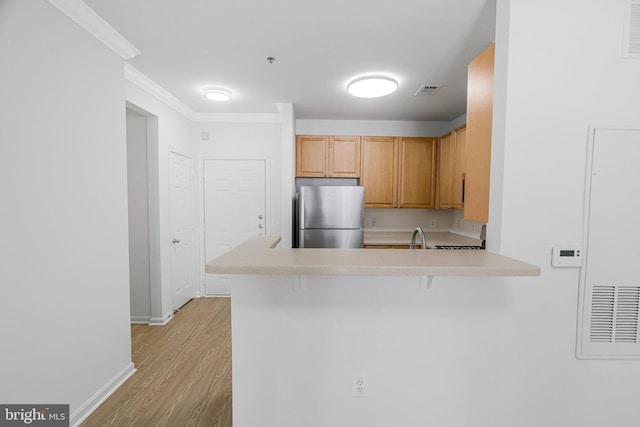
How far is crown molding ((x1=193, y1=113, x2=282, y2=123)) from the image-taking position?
12.6 feet

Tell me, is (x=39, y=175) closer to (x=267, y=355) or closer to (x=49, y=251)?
(x=49, y=251)

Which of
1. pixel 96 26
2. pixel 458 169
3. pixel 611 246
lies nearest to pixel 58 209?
pixel 96 26

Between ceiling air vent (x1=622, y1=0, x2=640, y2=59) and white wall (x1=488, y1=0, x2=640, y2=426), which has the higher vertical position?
ceiling air vent (x1=622, y1=0, x2=640, y2=59)

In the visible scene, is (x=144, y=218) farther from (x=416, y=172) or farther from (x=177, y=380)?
(x=416, y=172)

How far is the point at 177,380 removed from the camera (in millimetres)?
2180

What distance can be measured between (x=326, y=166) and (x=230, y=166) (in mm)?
1379

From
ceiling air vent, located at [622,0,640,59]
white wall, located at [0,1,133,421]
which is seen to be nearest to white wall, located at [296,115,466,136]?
white wall, located at [0,1,133,421]

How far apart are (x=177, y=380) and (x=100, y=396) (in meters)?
0.48

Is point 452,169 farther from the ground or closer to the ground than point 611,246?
farther from the ground

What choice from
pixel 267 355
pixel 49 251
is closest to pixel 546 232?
pixel 267 355

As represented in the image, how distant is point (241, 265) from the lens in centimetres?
115

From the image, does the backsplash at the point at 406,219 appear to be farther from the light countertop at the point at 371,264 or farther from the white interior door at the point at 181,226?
the light countertop at the point at 371,264

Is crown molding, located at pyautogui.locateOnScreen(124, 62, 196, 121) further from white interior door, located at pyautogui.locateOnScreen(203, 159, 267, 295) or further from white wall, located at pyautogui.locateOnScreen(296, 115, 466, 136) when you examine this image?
white wall, located at pyautogui.locateOnScreen(296, 115, 466, 136)

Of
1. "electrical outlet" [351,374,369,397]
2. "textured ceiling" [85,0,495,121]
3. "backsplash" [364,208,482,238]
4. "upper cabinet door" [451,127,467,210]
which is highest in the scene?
"textured ceiling" [85,0,495,121]
